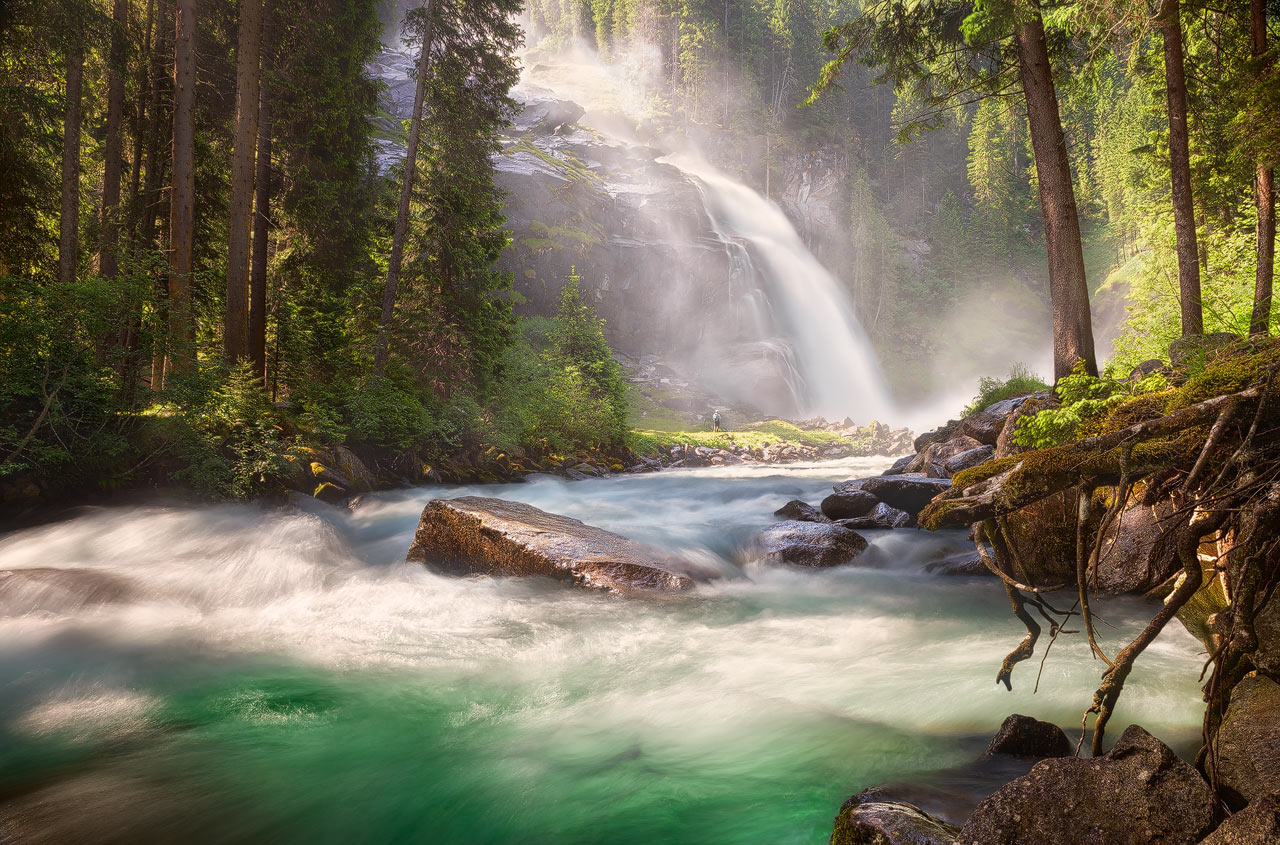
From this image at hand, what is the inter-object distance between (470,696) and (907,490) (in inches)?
331

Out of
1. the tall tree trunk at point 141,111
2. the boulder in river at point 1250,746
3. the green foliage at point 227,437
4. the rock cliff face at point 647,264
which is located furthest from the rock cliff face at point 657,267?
the boulder in river at point 1250,746

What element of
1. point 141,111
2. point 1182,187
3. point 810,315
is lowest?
point 1182,187

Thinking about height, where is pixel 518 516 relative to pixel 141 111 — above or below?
below

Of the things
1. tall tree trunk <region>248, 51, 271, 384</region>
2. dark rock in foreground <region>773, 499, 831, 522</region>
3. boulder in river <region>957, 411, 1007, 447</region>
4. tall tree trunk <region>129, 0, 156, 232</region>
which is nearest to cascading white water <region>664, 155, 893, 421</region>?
boulder in river <region>957, 411, 1007, 447</region>

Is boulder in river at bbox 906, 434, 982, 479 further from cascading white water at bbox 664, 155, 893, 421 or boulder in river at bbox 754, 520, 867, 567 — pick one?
cascading white water at bbox 664, 155, 893, 421

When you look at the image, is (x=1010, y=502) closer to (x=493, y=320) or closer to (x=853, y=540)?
(x=853, y=540)

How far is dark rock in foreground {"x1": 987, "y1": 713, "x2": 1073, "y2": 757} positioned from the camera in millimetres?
3770

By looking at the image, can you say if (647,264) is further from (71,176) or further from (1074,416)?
(1074,416)

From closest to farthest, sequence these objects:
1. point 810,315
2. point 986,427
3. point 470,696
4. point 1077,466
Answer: point 1077,466
point 470,696
point 986,427
point 810,315

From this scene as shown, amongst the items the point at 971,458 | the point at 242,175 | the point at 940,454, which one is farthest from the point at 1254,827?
the point at 242,175

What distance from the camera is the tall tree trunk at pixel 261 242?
13141 millimetres

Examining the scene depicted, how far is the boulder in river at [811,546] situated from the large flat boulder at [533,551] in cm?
163

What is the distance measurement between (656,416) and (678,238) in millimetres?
16442

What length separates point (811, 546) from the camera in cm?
905
